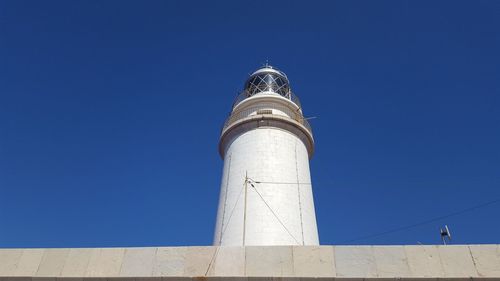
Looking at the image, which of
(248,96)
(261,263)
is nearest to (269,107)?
(248,96)

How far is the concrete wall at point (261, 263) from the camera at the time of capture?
6020 mm

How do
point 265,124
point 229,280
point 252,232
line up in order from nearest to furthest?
point 229,280 → point 252,232 → point 265,124

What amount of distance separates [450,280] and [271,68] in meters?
13.9

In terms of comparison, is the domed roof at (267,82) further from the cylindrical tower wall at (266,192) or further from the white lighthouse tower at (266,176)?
the cylindrical tower wall at (266,192)

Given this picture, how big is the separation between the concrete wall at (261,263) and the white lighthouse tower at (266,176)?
4.78 metres

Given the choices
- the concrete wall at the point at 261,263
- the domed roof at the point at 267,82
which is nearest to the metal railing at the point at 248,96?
the domed roof at the point at 267,82

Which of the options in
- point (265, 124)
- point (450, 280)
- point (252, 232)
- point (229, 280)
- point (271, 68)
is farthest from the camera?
point (271, 68)

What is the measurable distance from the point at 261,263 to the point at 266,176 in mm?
6476

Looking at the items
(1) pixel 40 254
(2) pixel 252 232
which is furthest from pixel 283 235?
(1) pixel 40 254

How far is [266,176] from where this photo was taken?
42.0 ft

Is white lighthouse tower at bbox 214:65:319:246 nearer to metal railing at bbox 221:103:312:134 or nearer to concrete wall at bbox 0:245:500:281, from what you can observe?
metal railing at bbox 221:103:312:134

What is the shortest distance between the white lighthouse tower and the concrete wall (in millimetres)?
4781

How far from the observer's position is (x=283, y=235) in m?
11.5

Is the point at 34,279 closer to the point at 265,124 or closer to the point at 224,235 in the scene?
the point at 224,235
